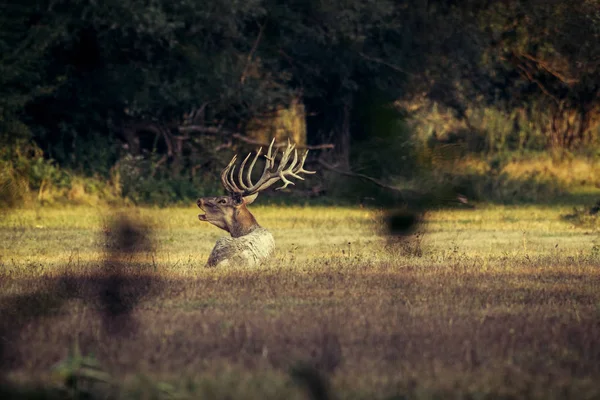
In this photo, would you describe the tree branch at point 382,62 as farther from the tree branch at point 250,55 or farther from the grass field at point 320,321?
the grass field at point 320,321

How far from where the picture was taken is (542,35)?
1049 inches

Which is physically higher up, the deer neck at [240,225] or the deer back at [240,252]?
the deer neck at [240,225]

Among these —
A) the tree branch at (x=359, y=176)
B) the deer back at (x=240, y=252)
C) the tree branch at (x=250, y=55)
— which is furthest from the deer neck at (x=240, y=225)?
the tree branch at (x=250, y=55)

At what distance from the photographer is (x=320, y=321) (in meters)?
8.80

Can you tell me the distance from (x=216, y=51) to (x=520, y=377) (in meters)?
19.1

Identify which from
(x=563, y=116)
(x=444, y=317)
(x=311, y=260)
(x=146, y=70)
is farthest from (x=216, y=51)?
(x=444, y=317)

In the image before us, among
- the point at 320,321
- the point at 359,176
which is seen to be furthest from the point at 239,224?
the point at 359,176

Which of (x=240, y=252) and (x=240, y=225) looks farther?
(x=240, y=225)

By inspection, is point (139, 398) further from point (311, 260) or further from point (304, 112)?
point (304, 112)

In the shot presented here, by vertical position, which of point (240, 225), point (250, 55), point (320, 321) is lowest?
point (320, 321)

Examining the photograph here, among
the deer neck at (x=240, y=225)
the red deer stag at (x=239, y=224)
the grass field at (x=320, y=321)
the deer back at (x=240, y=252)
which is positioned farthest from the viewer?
the deer neck at (x=240, y=225)

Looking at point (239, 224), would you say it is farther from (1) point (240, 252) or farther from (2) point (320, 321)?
(2) point (320, 321)

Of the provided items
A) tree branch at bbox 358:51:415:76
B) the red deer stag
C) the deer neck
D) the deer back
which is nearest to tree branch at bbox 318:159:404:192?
tree branch at bbox 358:51:415:76

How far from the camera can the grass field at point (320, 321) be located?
22.2ft
